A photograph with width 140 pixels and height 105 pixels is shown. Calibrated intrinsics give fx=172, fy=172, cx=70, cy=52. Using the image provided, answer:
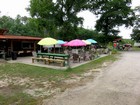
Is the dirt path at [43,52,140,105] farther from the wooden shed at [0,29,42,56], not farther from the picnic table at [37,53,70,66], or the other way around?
the wooden shed at [0,29,42,56]

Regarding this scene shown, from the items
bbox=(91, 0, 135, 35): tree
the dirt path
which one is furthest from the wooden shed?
bbox=(91, 0, 135, 35): tree

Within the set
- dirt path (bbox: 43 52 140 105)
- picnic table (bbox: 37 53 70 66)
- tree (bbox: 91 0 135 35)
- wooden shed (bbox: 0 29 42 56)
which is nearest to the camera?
dirt path (bbox: 43 52 140 105)

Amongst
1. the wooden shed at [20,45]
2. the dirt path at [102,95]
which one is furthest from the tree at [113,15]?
the dirt path at [102,95]

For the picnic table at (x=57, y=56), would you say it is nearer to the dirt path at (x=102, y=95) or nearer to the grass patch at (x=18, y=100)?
the dirt path at (x=102, y=95)

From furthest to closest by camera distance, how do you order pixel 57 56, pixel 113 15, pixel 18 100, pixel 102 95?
pixel 113 15
pixel 57 56
pixel 102 95
pixel 18 100

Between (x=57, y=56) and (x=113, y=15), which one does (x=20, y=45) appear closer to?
(x=57, y=56)

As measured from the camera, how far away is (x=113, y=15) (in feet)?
113

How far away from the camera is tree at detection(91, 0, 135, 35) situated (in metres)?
34.5

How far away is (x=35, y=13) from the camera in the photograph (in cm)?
3456

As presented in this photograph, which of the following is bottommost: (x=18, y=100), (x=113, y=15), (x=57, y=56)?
(x=18, y=100)

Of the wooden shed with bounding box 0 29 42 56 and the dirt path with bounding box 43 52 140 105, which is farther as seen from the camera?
the wooden shed with bounding box 0 29 42 56

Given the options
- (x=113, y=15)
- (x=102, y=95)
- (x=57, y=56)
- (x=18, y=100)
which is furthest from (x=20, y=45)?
(x=113, y=15)

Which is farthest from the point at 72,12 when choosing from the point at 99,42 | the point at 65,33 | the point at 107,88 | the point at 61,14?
the point at 107,88

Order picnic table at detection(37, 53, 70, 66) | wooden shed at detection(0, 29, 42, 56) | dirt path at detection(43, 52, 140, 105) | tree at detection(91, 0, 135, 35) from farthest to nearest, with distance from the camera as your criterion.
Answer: tree at detection(91, 0, 135, 35) < wooden shed at detection(0, 29, 42, 56) < picnic table at detection(37, 53, 70, 66) < dirt path at detection(43, 52, 140, 105)
